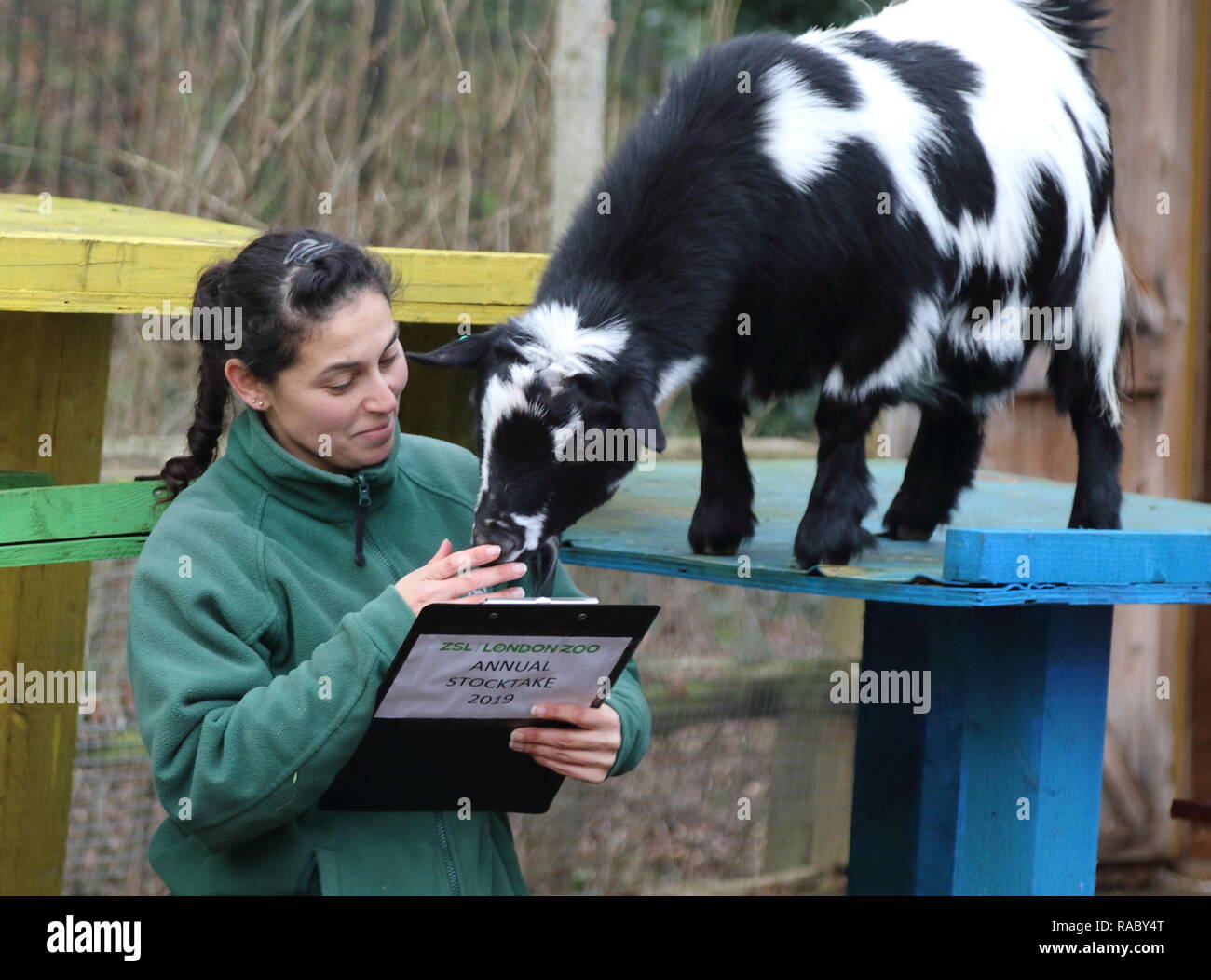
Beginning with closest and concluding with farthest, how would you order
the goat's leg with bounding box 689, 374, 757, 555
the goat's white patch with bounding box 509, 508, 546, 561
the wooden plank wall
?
the goat's white patch with bounding box 509, 508, 546, 561 → the goat's leg with bounding box 689, 374, 757, 555 → the wooden plank wall

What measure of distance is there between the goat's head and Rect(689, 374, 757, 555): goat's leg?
33cm

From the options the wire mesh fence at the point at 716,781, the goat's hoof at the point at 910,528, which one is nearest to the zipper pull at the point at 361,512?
the goat's hoof at the point at 910,528

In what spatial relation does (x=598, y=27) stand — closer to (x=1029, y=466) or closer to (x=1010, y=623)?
(x=1029, y=466)

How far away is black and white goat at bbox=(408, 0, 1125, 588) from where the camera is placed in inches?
88.4

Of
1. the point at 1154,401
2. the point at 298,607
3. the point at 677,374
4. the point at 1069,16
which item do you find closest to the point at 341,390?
the point at 298,607

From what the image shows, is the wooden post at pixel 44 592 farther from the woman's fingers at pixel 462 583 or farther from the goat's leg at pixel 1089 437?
the goat's leg at pixel 1089 437

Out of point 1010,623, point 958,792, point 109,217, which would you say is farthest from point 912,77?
point 109,217

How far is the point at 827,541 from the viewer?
239cm

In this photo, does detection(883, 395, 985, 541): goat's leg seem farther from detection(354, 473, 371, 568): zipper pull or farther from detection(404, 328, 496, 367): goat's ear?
detection(354, 473, 371, 568): zipper pull

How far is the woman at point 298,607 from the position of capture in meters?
Result: 1.73

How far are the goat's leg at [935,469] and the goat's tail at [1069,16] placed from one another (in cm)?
71

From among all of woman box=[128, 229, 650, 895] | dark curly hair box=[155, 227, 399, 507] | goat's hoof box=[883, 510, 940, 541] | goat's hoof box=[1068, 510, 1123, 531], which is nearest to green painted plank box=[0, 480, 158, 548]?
woman box=[128, 229, 650, 895]

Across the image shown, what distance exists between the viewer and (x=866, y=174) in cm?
240

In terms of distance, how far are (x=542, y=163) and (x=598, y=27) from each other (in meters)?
0.56
